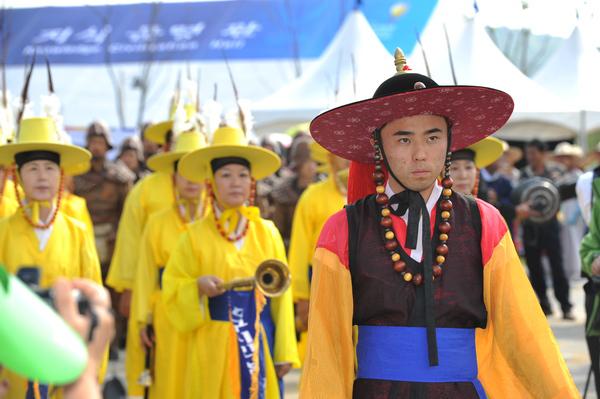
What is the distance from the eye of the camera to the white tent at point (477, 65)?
7.09 m

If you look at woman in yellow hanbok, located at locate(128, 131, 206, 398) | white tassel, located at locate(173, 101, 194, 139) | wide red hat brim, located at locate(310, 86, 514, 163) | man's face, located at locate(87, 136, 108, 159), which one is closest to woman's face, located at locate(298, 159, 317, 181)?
white tassel, located at locate(173, 101, 194, 139)

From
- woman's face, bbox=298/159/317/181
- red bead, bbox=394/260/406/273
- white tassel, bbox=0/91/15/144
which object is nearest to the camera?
red bead, bbox=394/260/406/273

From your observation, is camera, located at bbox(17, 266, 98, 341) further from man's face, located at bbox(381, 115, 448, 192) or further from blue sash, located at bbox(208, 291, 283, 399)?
blue sash, located at bbox(208, 291, 283, 399)

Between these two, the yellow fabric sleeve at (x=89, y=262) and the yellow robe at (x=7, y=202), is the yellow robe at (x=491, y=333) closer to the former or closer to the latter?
the yellow fabric sleeve at (x=89, y=262)

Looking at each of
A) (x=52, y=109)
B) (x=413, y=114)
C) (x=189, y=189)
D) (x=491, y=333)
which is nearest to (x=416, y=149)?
(x=413, y=114)

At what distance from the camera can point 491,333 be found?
3.74m

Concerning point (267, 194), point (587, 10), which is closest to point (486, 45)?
point (587, 10)

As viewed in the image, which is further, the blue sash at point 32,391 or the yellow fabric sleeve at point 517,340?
the blue sash at point 32,391

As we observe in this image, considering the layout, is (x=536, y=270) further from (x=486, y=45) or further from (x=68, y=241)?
(x=68, y=241)

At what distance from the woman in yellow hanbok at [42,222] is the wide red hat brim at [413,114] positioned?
104 inches

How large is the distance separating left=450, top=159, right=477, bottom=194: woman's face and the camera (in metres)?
4.56

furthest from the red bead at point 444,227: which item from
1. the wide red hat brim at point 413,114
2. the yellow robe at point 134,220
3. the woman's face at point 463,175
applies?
the yellow robe at point 134,220

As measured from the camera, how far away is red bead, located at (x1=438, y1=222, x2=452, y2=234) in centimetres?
371

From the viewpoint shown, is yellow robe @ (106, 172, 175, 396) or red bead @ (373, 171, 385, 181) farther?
yellow robe @ (106, 172, 175, 396)
